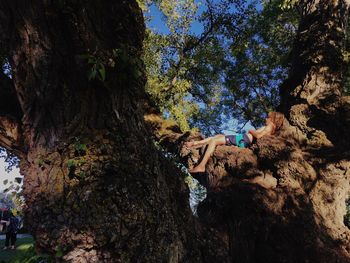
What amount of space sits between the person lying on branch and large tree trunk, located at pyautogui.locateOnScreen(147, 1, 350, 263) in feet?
0.48

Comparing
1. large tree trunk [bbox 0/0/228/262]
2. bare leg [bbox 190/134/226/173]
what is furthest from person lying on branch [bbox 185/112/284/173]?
large tree trunk [bbox 0/0/228/262]

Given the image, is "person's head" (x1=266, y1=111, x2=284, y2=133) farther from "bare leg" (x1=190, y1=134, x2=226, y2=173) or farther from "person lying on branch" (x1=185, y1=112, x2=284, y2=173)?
"bare leg" (x1=190, y1=134, x2=226, y2=173)

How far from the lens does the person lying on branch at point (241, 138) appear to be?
6.22 m

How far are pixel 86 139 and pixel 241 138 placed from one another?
4.05 metres

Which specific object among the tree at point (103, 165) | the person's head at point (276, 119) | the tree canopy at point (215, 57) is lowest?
the tree at point (103, 165)

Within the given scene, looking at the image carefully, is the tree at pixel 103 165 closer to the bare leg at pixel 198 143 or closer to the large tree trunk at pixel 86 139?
the large tree trunk at pixel 86 139

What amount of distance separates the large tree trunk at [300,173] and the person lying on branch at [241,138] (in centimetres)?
15

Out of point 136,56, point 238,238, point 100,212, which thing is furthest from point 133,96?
point 238,238

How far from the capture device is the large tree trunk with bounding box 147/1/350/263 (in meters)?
4.77

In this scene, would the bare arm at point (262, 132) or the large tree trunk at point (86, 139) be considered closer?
the large tree trunk at point (86, 139)

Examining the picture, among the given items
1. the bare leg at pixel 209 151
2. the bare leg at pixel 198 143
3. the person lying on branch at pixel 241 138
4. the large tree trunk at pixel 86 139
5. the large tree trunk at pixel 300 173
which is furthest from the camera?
the bare leg at pixel 198 143

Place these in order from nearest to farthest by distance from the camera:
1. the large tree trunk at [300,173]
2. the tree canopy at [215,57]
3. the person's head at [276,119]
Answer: the large tree trunk at [300,173], the person's head at [276,119], the tree canopy at [215,57]

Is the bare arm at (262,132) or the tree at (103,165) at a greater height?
the bare arm at (262,132)

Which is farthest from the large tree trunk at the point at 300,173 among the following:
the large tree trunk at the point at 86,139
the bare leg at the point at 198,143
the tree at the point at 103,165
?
the large tree trunk at the point at 86,139
